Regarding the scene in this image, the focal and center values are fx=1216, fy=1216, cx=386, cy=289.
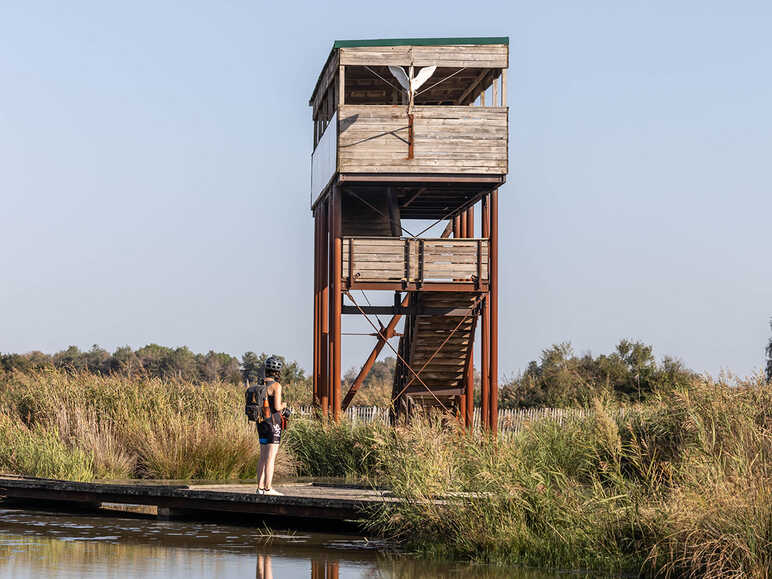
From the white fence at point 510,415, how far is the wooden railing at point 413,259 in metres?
3.19

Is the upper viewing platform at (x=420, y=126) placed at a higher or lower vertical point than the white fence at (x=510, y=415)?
higher

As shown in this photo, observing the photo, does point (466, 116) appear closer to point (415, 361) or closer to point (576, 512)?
point (415, 361)

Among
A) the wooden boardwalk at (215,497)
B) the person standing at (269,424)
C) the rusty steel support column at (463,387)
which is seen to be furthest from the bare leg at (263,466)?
the rusty steel support column at (463,387)

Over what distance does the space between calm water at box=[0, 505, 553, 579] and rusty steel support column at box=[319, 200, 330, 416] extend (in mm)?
13069

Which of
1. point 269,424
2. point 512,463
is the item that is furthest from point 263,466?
point 512,463

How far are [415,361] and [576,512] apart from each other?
1720 cm

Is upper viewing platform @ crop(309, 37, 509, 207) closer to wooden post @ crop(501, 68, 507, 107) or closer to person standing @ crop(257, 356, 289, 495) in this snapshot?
wooden post @ crop(501, 68, 507, 107)

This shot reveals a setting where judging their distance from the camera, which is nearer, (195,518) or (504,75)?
(195,518)

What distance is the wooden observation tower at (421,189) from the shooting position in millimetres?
26891

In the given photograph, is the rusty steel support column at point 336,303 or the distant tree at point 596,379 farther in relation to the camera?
the distant tree at point 596,379

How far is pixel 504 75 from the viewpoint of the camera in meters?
27.3

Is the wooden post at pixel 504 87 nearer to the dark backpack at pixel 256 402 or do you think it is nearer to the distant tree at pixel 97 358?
the dark backpack at pixel 256 402

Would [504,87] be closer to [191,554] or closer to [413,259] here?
[413,259]

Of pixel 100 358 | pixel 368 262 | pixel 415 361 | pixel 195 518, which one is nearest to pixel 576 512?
pixel 195 518
